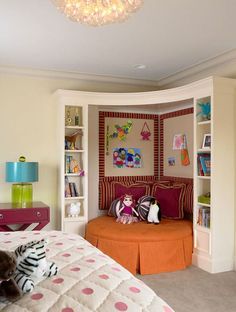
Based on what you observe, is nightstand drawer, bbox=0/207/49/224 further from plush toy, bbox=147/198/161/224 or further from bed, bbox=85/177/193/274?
plush toy, bbox=147/198/161/224

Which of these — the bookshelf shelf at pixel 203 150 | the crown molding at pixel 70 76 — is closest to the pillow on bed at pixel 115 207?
the bookshelf shelf at pixel 203 150

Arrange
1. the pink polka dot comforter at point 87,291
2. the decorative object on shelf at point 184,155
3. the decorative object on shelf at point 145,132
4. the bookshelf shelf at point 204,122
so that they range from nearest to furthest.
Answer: the pink polka dot comforter at point 87,291 → the bookshelf shelf at point 204,122 → the decorative object on shelf at point 184,155 → the decorative object on shelf at point 145,132

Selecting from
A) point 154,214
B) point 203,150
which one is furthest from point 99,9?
point 154,214

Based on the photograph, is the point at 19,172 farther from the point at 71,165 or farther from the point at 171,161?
the point at 171,161

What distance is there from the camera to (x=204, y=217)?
3.83 metres

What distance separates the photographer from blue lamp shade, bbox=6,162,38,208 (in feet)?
13.0

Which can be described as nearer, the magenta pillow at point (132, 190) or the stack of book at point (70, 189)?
the stack of book at point (70, 189)

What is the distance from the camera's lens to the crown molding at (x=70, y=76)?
14.4ft

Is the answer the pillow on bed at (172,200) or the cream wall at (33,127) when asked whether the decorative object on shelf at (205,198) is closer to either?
the pillow on bed at (172,200)

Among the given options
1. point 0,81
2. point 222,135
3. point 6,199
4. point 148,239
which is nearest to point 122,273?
point 148,239

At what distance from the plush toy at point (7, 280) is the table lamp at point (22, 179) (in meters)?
2.65

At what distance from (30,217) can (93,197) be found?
108cm

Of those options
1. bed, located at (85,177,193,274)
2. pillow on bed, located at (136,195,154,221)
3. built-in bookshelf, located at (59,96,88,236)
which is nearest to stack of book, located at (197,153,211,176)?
bed, located at (85,177,193,274)

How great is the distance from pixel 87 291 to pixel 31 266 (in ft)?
0.98
